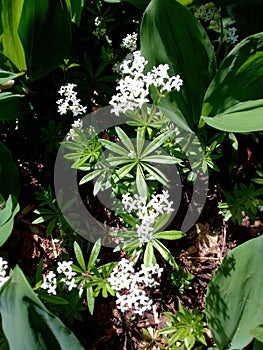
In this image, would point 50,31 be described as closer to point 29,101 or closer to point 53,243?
point 29,101

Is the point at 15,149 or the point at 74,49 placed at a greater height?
the point at 74,49

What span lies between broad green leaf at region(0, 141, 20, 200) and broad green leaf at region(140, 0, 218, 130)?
0.61m

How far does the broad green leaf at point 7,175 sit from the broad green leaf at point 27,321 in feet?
2.18

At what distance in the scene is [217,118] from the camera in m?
1.76

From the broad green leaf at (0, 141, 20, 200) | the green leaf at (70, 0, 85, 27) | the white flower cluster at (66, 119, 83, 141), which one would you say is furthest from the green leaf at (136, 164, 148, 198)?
the green leaf at (70, 0, 85, 27)

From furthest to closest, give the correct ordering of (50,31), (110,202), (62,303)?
(110,202) → (50,31) → (62,303)

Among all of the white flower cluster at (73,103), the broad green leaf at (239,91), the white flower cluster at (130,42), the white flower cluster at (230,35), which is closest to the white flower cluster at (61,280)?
the white flower cluster at (73,103)

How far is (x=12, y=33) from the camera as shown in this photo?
1.85 meters

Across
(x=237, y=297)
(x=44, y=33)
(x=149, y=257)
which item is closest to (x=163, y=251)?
(x=149, y=257)

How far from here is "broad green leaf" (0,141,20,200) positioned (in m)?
1.83

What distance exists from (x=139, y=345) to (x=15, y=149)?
3.28ft

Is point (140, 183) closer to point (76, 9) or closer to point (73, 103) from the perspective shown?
point (73, 103)

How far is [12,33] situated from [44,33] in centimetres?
12

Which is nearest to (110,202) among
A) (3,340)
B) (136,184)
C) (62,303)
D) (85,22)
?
(136,184)
